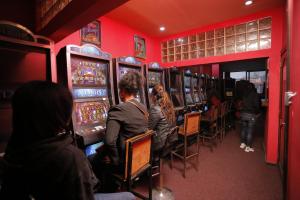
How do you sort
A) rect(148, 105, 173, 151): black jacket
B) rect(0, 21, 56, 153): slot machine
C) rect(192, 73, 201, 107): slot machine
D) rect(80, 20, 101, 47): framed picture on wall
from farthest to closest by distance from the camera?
rect(192, 73, 201, 107): slot machine, rect(80, 20, 101, 47): framed picture on wall, rect(148, 105, 173, 151): black jacket, rect(0, 21, 56, 153): slot machine

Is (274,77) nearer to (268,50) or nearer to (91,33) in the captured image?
(268,50)

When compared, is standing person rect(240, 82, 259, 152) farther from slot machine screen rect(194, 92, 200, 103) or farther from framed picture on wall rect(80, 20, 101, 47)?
framed picture on wall rect(80, 20, 101, 47)

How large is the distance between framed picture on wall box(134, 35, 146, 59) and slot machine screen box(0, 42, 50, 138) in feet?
7.73

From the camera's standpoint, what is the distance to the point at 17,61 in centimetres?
144

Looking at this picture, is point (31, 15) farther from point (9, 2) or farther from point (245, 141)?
point (245, 141)

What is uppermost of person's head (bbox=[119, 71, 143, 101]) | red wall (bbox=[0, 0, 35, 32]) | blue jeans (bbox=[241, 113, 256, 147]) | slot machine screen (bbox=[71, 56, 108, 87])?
red wall (bbox=[0, 0, 35, 32])

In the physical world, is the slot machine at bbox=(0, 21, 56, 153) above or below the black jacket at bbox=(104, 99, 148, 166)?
above

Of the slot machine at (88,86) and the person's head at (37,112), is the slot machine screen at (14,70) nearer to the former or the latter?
the slot machine at (88,86)

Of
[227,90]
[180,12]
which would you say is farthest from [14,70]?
[227,90]

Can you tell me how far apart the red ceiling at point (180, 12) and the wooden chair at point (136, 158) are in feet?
7.13

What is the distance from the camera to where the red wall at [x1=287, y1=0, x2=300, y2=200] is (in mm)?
1344

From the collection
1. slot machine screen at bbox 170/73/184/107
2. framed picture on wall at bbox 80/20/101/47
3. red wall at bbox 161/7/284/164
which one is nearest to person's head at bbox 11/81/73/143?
framed picture on wall at bbox 80/20/101/47

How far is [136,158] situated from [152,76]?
1758mm

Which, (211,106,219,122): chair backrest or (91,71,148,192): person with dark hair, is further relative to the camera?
(211,106,219,122): chair backrest
